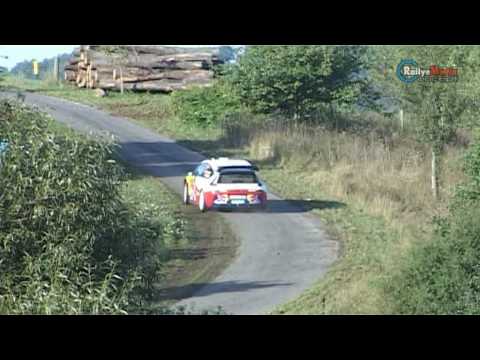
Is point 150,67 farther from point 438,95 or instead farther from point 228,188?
point 228,188

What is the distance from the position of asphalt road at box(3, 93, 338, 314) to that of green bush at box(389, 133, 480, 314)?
2577 millimetres

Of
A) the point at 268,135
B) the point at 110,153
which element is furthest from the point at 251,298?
the point at 268,135

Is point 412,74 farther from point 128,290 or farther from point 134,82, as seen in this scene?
point 128,290

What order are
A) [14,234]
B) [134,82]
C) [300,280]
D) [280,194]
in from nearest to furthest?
[14,234] < [300,280] < [280,194] < [134,82]

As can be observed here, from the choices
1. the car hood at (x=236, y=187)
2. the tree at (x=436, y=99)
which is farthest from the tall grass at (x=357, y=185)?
the car hood at (x=236, y=187)

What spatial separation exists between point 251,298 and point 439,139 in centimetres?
1617

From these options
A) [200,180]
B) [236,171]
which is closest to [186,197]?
[200,180]

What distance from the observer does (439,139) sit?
33.6 metres

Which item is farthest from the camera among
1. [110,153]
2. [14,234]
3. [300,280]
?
[300,280]

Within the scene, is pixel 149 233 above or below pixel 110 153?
below

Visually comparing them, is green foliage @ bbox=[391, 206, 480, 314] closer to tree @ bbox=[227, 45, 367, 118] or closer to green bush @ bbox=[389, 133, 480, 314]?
green bush @ bbox=[389, 133, 480, 314]

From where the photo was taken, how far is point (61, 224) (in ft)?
43.8

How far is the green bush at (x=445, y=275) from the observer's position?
1616 cm

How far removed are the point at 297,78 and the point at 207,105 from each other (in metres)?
4.77
